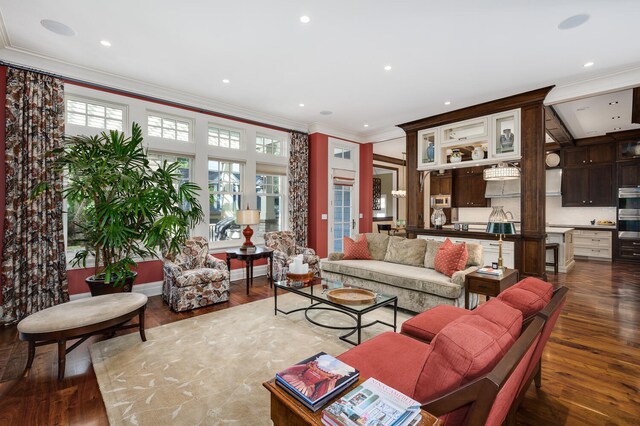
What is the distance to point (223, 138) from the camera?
17.5 feet

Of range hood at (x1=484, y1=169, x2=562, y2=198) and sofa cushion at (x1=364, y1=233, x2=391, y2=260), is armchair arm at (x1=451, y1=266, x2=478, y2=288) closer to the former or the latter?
sofa cushion at (x1=364, y1=233, x2=391, y2=260)

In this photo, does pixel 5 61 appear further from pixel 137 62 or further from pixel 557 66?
pixel 557 66

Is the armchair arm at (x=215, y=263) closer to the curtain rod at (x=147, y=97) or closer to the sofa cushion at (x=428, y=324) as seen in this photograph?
the curtain rod at (x=147, y=97)

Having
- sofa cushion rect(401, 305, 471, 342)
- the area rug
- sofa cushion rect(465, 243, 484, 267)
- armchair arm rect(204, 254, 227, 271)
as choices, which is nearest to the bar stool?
sofa cushion rect(465, 243, 484, 267)

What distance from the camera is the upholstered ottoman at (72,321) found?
2223mm

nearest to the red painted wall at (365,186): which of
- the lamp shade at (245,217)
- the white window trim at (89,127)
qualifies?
the lamp shade at (245,217)

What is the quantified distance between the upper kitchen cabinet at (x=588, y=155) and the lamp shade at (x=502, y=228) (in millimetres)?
6531

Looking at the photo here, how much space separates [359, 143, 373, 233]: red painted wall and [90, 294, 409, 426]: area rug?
3753mm

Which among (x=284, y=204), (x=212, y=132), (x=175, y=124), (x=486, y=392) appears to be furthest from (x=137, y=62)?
(x=486, y=392)

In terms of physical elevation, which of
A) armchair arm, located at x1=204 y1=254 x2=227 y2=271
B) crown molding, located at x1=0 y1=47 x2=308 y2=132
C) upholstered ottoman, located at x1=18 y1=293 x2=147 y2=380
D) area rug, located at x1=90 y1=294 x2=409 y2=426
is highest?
crown molding, located at x1=0 y1=47 x2=308 y2=132

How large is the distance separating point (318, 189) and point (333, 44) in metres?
3.36

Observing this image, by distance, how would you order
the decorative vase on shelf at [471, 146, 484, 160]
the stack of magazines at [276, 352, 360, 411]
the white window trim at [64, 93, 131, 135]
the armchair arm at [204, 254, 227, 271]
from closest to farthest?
the stack of magazines at [276, 352, 360, 411], the white window trim at [64, 93, 131, 135], the armchair arm at [204, 254, 227, 271], the decorative vase on shelf at [471, 146, 484, 160]

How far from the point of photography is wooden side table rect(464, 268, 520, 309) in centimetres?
298

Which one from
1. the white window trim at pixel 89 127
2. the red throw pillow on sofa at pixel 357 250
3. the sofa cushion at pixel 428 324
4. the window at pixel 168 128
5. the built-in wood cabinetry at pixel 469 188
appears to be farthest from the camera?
the built-in wood cabinetry at pixel 469 188
